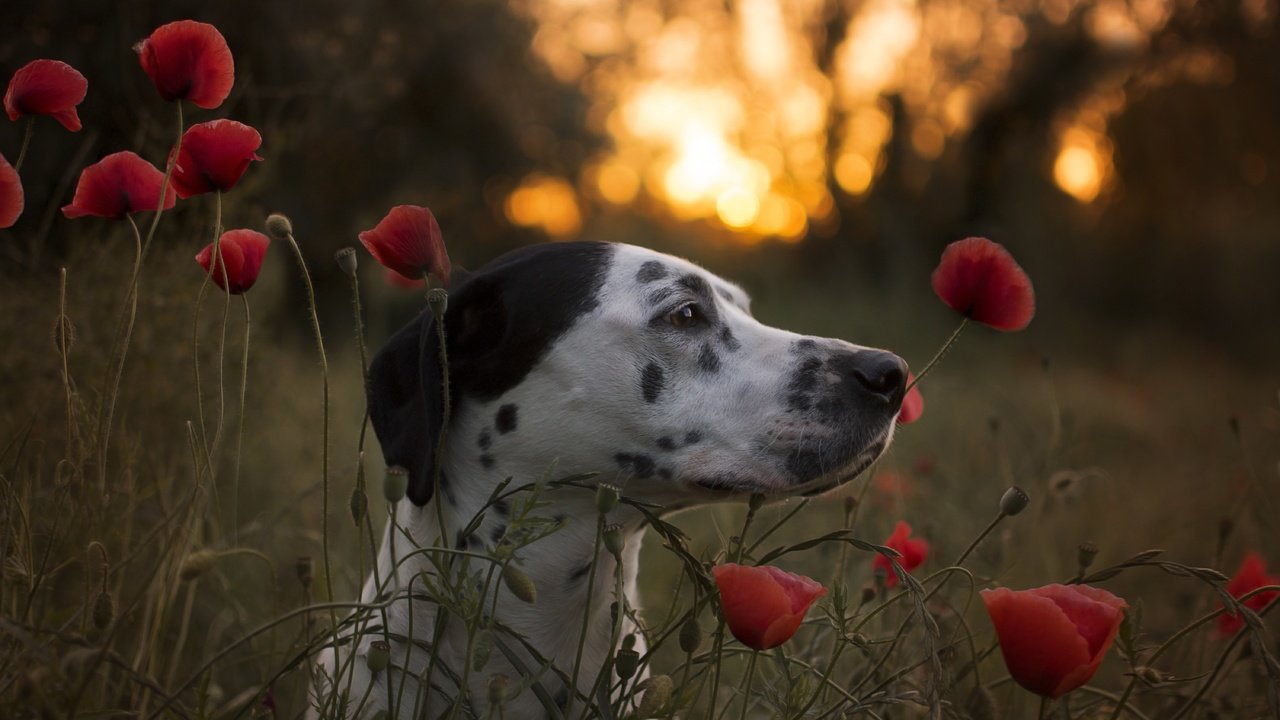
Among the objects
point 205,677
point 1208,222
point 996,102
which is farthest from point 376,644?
point 996,102

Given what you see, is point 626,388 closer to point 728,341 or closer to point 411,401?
point 728,341

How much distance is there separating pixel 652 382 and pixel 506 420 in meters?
0.36

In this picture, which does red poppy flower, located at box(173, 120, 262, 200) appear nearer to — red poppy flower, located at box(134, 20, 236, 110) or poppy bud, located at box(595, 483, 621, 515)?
red poppy flower, located at box(134, 20, 236, 110)

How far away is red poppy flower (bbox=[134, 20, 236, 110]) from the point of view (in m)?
1.48

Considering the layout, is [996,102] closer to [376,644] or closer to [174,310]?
[174,310]

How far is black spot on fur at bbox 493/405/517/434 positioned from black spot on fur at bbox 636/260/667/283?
1.50 feet

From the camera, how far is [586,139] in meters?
13.6

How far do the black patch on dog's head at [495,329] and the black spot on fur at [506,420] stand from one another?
0.05 meters

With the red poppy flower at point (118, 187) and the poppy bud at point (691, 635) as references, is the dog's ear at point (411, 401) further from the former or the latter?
the poppy bud at point (691, 635)

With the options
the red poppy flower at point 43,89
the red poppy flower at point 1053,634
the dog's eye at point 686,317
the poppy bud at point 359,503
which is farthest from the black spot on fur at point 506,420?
the red poppy flower at point 1053,634

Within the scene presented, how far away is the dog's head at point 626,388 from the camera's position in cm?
196

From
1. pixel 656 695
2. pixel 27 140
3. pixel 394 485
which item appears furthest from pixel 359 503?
pixel 27 140

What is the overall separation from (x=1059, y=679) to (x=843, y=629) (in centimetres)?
32

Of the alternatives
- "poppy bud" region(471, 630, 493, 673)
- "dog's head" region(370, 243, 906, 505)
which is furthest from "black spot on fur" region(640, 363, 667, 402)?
"poppy bud" region(471, 630, 493, 673)
